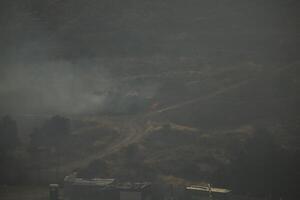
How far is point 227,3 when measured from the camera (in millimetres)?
148750

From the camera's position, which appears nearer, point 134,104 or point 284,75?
point 134,104

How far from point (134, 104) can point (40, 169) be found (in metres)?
32.0

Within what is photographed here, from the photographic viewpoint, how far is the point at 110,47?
412 ft

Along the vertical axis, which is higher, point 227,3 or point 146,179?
point 227,3

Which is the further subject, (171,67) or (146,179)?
(171,67)

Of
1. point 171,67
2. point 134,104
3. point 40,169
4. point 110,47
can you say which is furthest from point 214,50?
point 40,169

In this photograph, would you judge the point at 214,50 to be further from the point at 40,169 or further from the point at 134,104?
the point at 40,169

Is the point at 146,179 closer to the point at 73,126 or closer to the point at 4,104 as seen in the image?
the point at 73,126

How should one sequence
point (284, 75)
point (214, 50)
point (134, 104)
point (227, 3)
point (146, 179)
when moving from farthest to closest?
1. point (227, 3)
2. point (214, 50)
3. point (284, 75)
4. point (134, 104)
5. point (146, 179)

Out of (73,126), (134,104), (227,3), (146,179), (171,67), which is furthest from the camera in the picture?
(227,3)

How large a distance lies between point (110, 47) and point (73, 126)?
185 feet

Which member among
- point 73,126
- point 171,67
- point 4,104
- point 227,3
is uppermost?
point 227,3

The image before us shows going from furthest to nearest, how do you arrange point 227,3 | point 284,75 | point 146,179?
point 227,3 < point 284,75 < point 146,179

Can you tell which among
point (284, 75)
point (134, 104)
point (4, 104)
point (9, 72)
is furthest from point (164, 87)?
point (9, 72)
